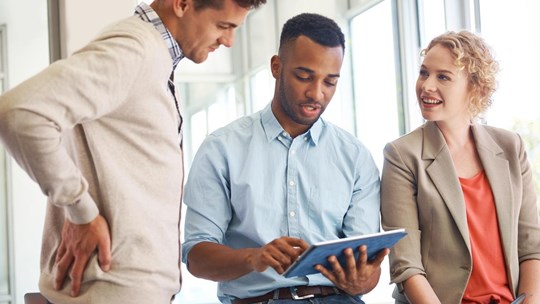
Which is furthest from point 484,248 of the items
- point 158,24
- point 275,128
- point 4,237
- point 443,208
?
point 4,237

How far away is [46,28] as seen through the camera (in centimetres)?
324

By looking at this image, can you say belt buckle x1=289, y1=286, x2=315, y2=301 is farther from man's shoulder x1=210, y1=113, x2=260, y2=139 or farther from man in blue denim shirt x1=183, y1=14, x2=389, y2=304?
man's shoulder x1=210, y1=113, x2=260, y2=139

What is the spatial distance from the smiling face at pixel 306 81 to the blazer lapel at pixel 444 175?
0.37 m

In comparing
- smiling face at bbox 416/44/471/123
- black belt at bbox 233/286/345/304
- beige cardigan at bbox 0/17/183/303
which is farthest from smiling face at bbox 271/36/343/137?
beige cardigan at bbox 0/17/183/303

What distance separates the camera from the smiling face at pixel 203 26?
1.55 metres

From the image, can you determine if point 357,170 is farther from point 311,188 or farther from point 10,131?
point 10,131

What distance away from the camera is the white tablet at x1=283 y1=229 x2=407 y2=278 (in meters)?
1.70

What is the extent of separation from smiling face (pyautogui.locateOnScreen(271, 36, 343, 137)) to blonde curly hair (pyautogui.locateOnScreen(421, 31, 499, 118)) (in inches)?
14.5

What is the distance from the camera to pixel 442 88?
2395mm

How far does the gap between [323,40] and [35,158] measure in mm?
1141

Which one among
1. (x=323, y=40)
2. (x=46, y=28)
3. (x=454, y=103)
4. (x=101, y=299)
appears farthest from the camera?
(x=46, y=28)

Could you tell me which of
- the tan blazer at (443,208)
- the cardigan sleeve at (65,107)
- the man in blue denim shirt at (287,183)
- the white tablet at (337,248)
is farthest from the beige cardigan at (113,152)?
the tan blazer at (443,208)

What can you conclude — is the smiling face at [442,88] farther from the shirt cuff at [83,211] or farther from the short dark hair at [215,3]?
the shirt cuff at [83,211]

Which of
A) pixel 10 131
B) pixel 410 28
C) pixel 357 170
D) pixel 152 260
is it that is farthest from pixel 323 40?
pixel 410 28
